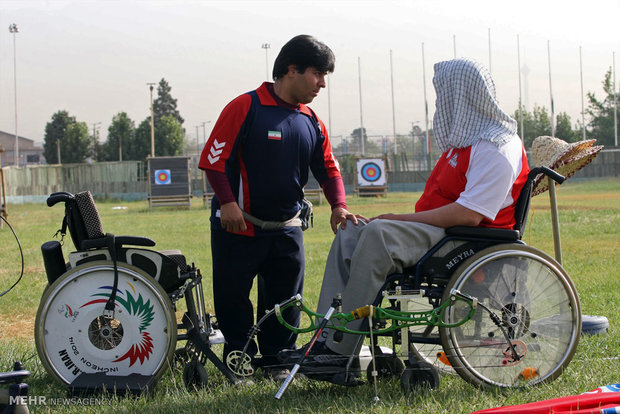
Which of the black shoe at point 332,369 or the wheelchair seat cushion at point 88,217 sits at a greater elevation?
the wheelchair seat cushion at point 88,217

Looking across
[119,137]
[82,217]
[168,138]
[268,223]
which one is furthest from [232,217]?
[119,137]

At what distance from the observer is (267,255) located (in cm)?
382

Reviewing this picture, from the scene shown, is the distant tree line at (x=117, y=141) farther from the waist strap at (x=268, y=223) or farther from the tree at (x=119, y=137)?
the waist strap at (x=268, y=223)

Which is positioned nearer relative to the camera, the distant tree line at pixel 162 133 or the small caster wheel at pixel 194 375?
the small caster wheel at pixel 194 375

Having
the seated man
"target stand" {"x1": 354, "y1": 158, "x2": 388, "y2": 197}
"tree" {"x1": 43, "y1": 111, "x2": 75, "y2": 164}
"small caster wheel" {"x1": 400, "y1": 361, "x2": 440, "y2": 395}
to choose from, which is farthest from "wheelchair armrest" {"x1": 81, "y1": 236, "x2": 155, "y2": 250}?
"tree" {"x1": 43, "y1": 111, "x2": 75, "y2": 164}

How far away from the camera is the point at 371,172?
3170cm

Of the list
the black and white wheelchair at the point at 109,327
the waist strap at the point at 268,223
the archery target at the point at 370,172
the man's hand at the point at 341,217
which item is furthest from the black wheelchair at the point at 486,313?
the archery target at the point at 370,172

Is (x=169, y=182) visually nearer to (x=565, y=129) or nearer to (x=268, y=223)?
(x=268, y=223)

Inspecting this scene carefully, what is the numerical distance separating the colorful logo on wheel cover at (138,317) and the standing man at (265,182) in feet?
1.45

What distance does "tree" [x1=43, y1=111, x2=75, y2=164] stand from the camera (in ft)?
259

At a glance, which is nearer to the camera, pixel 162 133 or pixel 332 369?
pixel 332 369

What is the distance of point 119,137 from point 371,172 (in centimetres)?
4276

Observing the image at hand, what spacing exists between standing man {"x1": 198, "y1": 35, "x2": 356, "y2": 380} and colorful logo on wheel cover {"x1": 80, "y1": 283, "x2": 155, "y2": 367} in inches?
17.3

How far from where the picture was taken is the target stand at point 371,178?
1212 inches
